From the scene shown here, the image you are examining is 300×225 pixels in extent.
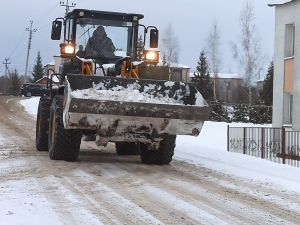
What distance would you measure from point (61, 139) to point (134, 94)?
1.70m

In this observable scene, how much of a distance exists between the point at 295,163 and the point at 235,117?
20.1 metres

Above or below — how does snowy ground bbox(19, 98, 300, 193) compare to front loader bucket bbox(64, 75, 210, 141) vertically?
below

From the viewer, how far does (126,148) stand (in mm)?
12469

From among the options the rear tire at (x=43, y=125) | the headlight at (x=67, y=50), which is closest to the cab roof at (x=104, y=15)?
the headlight at (x=67, y=50)

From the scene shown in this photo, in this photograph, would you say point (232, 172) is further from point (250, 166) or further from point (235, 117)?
point (235, 117)

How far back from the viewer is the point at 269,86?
157 ft

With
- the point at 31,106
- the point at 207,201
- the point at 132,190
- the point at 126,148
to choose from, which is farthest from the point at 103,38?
the point at 31,106

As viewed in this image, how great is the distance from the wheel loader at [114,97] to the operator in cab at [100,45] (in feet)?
0.07

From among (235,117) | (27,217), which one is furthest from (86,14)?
(235,117)

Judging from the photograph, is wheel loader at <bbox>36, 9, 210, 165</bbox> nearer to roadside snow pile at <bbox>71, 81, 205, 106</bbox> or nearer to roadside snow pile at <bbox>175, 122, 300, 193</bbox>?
roadside snow pile at <bbox>71, 81, 205, 106</bbox>

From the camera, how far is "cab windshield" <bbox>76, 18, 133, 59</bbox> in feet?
36.9

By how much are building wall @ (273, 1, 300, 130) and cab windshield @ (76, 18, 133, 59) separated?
8.77 meters

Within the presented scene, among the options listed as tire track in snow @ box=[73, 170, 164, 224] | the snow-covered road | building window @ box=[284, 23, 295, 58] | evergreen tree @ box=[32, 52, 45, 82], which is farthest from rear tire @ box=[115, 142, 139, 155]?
evergreen tree @ box=[32, 52, 45, 82]

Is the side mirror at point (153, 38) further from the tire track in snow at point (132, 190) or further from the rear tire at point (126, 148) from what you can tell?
the tire track in snow at point (132, 190)
